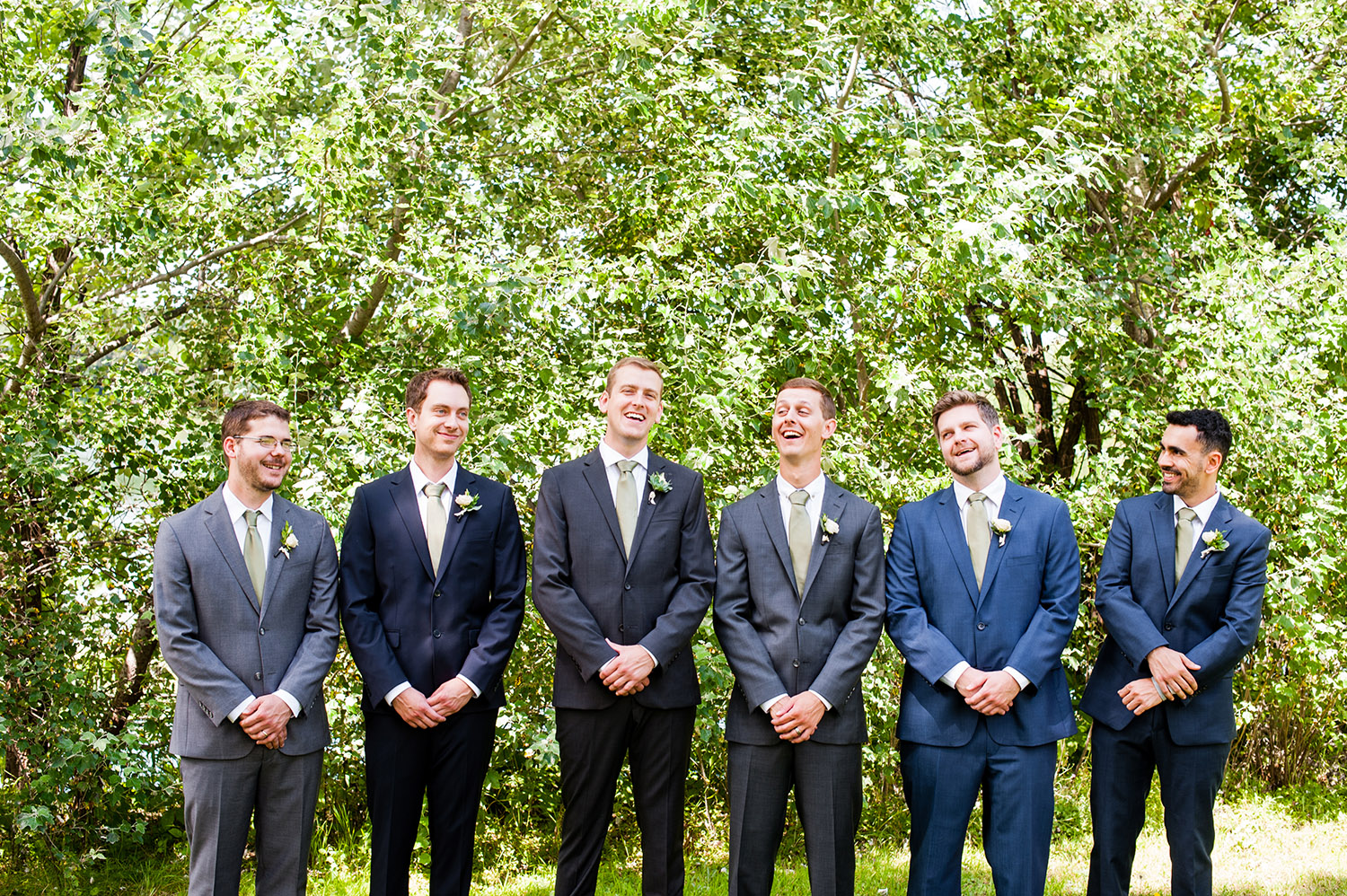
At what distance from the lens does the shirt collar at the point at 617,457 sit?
4.11 m

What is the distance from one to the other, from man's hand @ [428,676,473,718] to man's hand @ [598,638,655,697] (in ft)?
1.54

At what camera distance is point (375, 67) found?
5352 mm

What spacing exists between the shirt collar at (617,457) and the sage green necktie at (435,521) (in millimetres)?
598

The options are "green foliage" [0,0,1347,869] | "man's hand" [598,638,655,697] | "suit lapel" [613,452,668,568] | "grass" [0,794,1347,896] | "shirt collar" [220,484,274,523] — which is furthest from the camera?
"grass" [0,794,1347,896]

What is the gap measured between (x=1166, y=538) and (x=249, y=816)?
341 centimetres

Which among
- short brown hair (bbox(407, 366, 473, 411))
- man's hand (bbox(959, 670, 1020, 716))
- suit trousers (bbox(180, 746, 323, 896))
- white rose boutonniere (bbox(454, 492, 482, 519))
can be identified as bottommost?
suit trousers (bbox(180, 746, 323, 896))

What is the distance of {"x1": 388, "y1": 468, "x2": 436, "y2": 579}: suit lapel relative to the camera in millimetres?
3938

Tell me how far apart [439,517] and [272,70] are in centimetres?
268

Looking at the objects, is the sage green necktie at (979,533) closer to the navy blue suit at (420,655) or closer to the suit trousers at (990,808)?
the suit trousers at (990,808)

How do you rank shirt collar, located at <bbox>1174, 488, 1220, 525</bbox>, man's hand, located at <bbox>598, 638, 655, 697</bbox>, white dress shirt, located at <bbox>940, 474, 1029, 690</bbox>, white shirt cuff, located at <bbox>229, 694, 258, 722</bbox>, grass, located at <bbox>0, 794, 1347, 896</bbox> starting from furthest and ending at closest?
grass, located at <bbox>0, 794, 1347, 896</bbox>, shirt collar, located at <bbox>1174, 488, 1220, 525</bbox>, white dress shirt, located at <bbox>940, 474, 1029, 690</bbox>, man's hand, located at <bbox>598, 638, 655, 697</bbox>, white shirt cuff, located at <bbox>229, 694, 258, 722</bbox>

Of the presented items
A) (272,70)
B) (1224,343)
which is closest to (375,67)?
(272,70)

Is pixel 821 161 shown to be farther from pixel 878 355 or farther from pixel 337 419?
pixel 337 419

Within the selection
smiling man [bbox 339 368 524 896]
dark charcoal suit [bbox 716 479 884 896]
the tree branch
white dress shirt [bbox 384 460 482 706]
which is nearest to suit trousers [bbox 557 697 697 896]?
dark charcoal suit [bbox 716 479 884 896]

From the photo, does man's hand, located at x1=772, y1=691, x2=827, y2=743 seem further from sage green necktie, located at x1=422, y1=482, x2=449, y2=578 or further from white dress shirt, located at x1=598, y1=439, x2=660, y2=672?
sage green necktie, located at x1=422, y1=482, x2=449, y2=578
